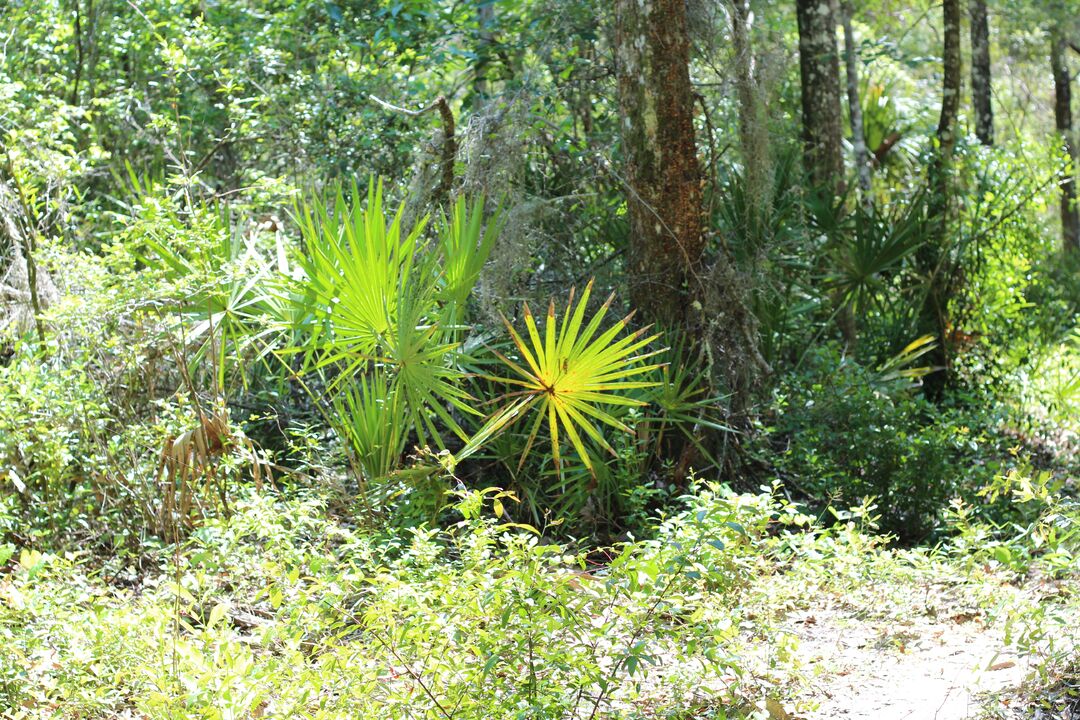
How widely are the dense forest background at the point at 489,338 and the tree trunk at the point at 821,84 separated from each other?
36 mm

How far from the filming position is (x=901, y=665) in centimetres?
429

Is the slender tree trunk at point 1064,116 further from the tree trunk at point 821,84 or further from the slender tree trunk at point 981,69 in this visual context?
the tree trunk at point 821,84

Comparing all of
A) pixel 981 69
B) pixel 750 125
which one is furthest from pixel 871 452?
pixel 981 69

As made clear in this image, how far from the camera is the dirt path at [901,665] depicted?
390 cm

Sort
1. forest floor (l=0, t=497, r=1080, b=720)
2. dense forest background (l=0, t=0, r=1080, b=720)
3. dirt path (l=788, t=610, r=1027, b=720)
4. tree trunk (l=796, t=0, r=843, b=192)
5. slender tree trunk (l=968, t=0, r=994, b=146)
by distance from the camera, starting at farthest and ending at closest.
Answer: slender tree trunk (l=968, t=0, r=994, b=146) < tree trunk (l=796, t=0, r=843, b=192) < dense forest background (l=0, t=0, r=1080, b=720) < dirt path (l=788, t=610, r=1027, b=720) < forest floor (l=0, t=497, r=1080, b=720)

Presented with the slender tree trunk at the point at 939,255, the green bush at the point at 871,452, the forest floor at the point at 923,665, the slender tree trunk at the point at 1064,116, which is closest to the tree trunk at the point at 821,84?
the slender tree trunk at the point at 939,255

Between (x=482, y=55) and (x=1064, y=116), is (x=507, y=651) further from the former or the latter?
(x=1064, y=116)

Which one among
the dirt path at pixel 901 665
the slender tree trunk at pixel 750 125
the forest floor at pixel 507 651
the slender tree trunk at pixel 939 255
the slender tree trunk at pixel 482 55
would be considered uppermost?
the slender tree trunk at pixel 482 55

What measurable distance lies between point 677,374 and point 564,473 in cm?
88

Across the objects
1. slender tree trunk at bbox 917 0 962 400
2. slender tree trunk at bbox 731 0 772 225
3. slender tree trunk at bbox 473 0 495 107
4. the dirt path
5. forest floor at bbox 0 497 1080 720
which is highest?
slender tree trunk at bbox 473 0 495 107

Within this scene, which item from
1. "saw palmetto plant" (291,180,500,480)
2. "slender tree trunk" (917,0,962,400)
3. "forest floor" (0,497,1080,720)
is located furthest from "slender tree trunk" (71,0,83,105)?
"slender tree trunk" (917,0,962,400)

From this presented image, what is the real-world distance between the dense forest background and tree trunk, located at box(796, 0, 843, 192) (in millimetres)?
36

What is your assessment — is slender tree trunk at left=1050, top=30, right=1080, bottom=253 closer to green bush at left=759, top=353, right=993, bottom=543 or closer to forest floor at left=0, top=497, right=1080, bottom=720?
green bush at left=759, top=353, right=993, bottom=543

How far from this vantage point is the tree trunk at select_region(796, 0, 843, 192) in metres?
9.25
